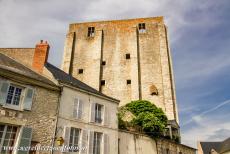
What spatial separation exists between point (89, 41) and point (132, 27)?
6329mm

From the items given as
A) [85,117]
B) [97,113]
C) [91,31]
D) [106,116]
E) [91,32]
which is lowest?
[85,117]

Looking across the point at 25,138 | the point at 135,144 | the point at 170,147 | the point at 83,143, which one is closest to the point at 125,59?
the point at 170,147

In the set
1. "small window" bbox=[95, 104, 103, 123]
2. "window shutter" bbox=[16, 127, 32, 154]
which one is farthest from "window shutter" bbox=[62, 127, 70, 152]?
"small window" bbox=[95, 104, 103, 123]

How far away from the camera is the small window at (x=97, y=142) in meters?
13.2

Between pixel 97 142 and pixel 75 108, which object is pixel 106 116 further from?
pixel 75 108

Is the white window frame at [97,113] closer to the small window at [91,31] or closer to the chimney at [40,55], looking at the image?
the chimney at [40,55]

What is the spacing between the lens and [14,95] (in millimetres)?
11086

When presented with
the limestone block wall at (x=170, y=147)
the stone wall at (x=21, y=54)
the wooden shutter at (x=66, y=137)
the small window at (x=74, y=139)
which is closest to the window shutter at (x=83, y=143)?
the small window at (x=74, y=139)

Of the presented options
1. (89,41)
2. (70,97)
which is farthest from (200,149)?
(70,97)

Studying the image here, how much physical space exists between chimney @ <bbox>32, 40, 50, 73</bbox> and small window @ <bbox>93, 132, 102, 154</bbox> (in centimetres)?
501

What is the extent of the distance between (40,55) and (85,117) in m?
4.83

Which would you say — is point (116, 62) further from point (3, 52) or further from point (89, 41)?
point (3, 52)

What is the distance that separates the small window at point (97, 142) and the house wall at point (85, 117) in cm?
29

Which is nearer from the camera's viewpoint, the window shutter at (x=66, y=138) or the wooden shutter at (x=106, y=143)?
the window shutter at (x=66, y=138)
